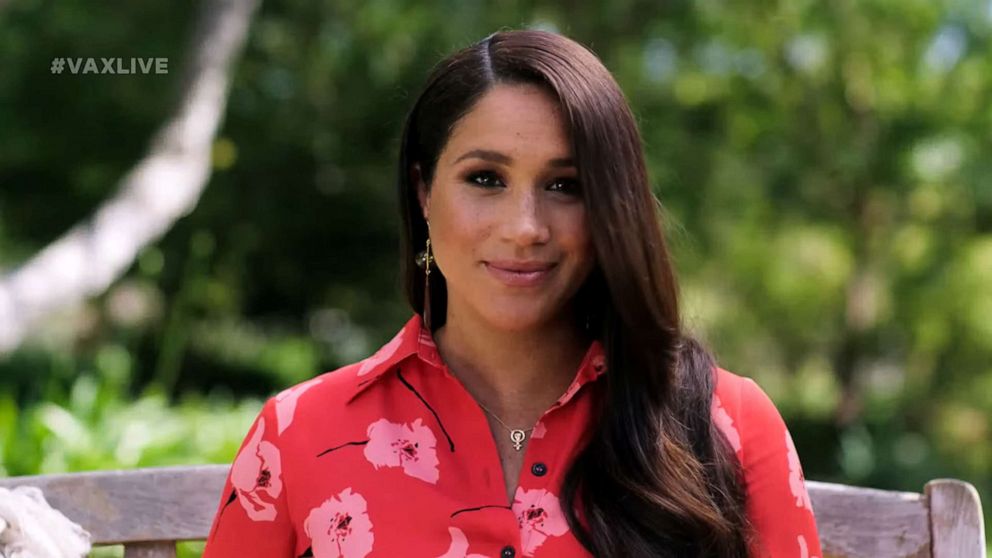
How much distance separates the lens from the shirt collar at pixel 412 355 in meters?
2.21

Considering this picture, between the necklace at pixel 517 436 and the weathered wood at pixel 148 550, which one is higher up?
the necklace at pixel 517 436

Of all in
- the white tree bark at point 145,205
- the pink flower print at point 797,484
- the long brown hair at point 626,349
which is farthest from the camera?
the white tree bark at point 145,205

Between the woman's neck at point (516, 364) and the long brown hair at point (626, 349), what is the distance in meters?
0.10

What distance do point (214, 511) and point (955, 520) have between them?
1332 millimetres

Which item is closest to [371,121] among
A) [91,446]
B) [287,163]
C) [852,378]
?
[287,163]

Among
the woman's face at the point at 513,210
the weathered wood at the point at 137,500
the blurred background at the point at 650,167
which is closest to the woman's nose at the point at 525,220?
the woman's face at the point at 513,210

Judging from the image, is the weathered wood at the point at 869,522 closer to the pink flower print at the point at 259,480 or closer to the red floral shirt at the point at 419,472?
the red floral shirt at the point at 419,472

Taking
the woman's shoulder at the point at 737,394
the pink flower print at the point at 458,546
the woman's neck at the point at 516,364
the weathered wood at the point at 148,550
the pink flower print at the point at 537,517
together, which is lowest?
the weathered wood at the point at 148,550

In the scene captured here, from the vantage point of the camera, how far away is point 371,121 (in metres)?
8.95

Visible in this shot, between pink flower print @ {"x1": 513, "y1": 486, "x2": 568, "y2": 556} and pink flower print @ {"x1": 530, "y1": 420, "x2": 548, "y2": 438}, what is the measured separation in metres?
0.10

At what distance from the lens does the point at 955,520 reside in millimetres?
2195

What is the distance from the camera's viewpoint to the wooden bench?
220cm

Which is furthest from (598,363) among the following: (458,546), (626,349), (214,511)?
(214,511)

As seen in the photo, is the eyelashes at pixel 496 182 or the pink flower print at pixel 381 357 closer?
the eyelashes at pixel 496 182
